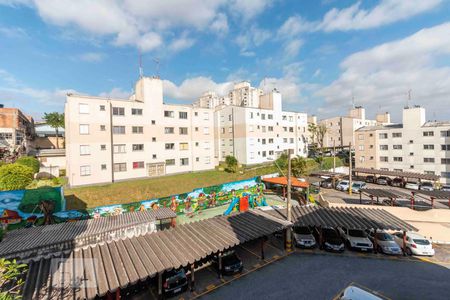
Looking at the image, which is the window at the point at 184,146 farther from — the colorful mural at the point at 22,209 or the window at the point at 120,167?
the colorful mural at the point at 22,209

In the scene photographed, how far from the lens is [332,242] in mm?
17141

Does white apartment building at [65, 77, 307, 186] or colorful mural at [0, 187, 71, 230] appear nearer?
colorful mural at [0, 187, 71, 230]

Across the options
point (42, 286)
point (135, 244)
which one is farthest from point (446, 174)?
point (42, 286)

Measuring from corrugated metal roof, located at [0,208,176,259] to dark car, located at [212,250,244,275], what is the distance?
6.91 metres

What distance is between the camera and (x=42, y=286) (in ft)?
29.6

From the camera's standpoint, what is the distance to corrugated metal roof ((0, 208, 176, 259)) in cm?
1245

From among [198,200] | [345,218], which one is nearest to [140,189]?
[198,200]

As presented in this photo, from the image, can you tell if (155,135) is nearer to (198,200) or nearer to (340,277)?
(198,200)

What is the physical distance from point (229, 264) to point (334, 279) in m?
6.83

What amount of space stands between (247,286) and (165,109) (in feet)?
121

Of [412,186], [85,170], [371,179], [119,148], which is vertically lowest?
[412,186]

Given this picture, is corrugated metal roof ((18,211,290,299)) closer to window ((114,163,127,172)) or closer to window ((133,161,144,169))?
window ((114,163,127,172))

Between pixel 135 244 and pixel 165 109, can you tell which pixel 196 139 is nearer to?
pixel 165 109

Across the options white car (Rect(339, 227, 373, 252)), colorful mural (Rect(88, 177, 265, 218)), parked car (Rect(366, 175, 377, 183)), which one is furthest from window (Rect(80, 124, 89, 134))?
parked car (Rect(366, 175, 377, 183))
